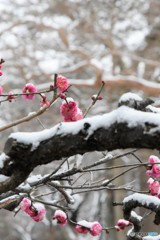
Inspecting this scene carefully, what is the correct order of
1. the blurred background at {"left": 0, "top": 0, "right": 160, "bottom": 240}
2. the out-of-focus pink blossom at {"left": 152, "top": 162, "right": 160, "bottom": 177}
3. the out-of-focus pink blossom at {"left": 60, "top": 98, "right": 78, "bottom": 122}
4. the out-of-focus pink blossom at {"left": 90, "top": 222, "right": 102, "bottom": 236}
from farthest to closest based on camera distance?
the blurred background at {"left": 0, "top": 0, "right": 160, "bottom": 240} < the out-of-focus pink blossom at {"left": 90, "top": 222, "right": 102, "bottom": 236} < the out-of-focus pink blossom at {"left": 152, "top": 162, "right": 160, "bottom": 177} < the out-of-focus pink blossom at {"left": 60, "top": 98, "right": 78, "bottom": 122}

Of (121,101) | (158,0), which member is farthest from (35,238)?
(121,101)

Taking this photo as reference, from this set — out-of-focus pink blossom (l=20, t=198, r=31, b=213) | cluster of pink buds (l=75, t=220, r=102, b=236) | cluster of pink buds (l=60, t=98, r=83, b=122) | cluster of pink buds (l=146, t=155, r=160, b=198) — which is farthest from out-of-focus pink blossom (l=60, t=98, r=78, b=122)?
cluster of pink buds (l=75, t=220, r=102, b=236)

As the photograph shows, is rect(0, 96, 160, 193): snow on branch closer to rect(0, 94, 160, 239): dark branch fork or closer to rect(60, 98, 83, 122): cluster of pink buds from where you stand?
rect(0, 94, 160, 239): dark branch fork

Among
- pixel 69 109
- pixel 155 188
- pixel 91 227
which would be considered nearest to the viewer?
pixel 69 109

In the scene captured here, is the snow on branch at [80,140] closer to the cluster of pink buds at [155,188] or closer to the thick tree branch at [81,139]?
the thick tree branch at [81,139]

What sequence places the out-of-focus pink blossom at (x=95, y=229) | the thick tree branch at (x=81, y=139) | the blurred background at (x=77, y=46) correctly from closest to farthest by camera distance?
the thick tree branch at (x=81, y=139) → the out-of-focus pink blossom at (x=95, y=229) → the blurred background at (x=77, y=46)

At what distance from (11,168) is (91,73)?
9725mm

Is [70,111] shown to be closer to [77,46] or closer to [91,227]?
[91,227]

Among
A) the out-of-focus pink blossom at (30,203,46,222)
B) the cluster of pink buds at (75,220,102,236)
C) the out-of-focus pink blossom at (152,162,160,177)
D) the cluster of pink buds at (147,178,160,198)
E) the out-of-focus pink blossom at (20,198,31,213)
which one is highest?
the out-of-focus pink blossom at (152,162,160,177)

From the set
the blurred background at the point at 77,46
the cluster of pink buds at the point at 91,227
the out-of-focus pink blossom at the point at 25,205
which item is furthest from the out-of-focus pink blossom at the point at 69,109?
the blurred background at the point at 77,46

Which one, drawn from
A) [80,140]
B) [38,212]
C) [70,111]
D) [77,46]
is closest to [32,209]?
[38,212]

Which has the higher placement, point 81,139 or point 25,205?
point 81,139

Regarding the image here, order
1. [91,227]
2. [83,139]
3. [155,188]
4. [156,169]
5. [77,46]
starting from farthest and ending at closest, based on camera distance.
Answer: [77,46], [91,227], [155,188], [156,169], [83,139]

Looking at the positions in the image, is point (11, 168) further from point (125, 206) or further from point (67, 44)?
point (67, 44)
